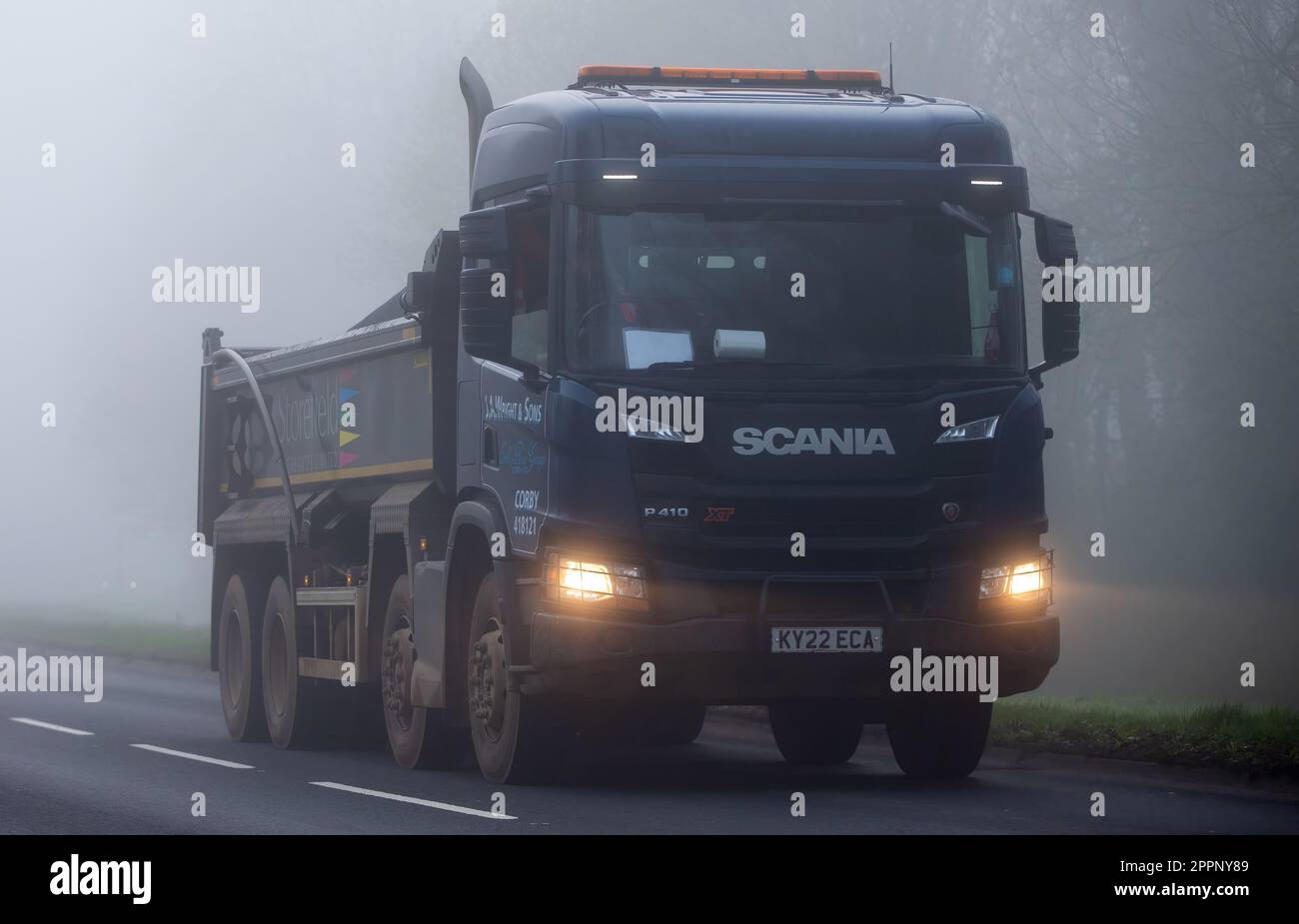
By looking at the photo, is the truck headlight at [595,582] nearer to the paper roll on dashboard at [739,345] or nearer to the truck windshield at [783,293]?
the truck windshield at [783,293]

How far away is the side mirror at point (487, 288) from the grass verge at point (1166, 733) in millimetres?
4710

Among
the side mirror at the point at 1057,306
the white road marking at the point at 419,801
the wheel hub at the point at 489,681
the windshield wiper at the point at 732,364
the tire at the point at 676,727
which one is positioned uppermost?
the side mirror at the point at 1057,306

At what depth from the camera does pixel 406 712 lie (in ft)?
47.8

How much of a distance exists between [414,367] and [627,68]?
7.59ft

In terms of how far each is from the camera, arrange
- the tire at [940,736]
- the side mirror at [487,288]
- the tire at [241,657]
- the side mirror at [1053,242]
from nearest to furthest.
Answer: the side mirror at [487,288] < the side mirror at [1053,242] < the tire at [940,736] < the tire at [241,657]

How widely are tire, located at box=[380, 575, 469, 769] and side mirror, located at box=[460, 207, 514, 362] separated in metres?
2.69

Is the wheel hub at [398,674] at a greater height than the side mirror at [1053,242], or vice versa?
the side mirror at [1053,242]

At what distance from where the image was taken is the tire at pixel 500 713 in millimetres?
12320

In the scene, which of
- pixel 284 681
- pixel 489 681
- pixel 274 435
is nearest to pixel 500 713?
pixel 489 681

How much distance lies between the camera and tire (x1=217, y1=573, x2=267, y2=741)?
17.8 m

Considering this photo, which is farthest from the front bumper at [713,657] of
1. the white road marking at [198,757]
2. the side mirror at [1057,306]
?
the white road marking at [198,757]

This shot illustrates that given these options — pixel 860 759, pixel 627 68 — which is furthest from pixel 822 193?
pixel 860 759

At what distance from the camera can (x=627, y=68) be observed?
13031 mm

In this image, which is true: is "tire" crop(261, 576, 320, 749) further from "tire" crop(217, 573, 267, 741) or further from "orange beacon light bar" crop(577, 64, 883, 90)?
"orange beacon light bar" crop(577, 64, 883, 90)
